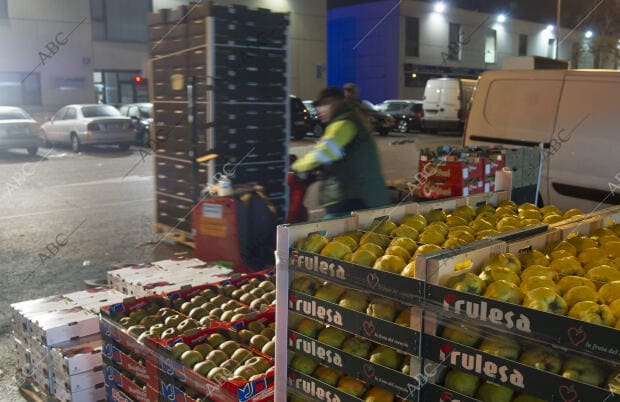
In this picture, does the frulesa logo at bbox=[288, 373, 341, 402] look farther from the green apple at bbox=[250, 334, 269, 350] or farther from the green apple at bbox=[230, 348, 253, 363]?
the green apple at bbox=[250, 334, 269, 350]

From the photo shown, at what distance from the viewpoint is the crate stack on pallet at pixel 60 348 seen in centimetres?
416

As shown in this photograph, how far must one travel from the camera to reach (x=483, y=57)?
4116 cm

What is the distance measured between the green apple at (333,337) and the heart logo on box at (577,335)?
98 cm

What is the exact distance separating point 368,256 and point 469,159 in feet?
18.1

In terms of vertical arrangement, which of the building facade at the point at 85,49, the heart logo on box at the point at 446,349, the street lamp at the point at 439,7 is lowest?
the heart logo on box at the point at 446,349

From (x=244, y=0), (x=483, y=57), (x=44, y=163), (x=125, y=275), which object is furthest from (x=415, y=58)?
(x=125, y=275)

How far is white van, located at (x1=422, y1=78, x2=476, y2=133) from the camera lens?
87.4 feet

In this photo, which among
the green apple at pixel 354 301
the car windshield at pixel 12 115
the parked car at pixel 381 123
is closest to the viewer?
the green apple at pixel 354 301

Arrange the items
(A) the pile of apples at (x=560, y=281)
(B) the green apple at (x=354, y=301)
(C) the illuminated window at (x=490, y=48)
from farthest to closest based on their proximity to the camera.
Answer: (C) the illuminated window at (x=490, y=48) < (B) the green apple at (x=354, y=301) < (A) the pile of apples at (x=560, y=281)

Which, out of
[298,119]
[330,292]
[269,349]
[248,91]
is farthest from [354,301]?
[298,119]

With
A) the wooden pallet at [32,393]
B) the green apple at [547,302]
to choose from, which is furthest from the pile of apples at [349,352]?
the wooden pallet at [32,393]

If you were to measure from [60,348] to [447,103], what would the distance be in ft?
79.9

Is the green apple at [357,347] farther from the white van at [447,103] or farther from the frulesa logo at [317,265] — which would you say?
the white van at [447,103]

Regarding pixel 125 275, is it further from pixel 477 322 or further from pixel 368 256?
pixel 477 322
